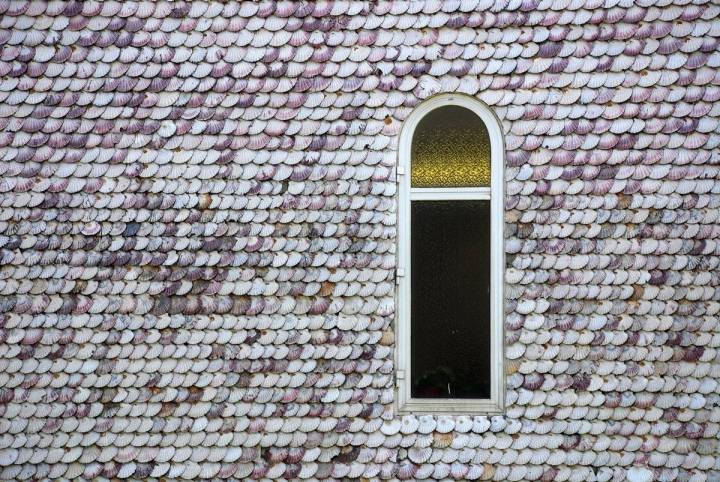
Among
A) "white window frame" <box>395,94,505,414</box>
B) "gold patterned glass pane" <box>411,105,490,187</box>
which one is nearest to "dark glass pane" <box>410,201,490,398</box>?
"white window frame" <box>395,94,505,414</box>

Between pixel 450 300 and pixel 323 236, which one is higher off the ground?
pixel 323 236

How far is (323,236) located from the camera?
4965 millimetres

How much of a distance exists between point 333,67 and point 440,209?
119 centimetres

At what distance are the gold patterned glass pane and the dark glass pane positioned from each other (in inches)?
6.4

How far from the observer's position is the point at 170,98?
5031 millimetres

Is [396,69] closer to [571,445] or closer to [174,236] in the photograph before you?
[174,236]

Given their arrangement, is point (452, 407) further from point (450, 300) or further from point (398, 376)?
point (450, 300)

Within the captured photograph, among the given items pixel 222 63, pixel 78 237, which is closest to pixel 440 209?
pixel 222 63

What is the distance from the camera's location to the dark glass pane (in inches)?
200

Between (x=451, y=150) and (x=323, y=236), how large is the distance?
1.05 m

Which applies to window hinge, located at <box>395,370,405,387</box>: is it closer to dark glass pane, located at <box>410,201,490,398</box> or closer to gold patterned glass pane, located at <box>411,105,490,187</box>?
dark glass pane, located at <box>410,201,490,398</box>

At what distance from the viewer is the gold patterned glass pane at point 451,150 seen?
5082 millimetres

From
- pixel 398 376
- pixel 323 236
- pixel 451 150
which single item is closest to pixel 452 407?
pixel 398 376

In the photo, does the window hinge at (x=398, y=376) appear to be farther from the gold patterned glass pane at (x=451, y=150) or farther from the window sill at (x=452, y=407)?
the gold patterned glass pane at (x=451, y=150)
